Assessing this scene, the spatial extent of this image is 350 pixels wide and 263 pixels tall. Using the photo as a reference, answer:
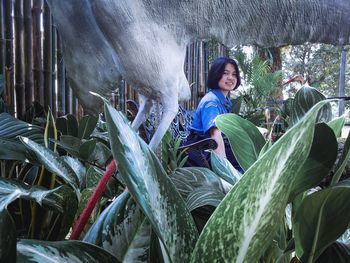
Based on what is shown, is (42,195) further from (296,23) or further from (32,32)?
(32,32)

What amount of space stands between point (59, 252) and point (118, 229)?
8 centimetres

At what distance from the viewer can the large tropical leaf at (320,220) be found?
222 mm

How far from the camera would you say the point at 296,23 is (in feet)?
1.58

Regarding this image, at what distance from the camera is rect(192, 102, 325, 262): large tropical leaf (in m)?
0.17

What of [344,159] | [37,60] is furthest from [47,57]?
[344,159]

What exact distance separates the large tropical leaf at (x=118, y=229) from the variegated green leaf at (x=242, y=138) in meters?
0.12

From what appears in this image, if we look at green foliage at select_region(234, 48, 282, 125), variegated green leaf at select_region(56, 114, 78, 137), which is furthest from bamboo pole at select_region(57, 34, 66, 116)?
green foliage at select_region(234, 48, 282, 125)

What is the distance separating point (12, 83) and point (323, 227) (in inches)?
42.8

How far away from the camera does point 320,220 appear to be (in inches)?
9.0

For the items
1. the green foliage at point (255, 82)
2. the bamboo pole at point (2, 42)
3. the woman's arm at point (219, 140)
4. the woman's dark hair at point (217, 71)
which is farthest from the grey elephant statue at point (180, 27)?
the green foliage at point (255, 82)

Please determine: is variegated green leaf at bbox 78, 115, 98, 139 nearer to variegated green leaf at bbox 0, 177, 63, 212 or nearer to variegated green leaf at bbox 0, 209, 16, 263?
variegated green leaf at bbox 0, 177, 63, 212

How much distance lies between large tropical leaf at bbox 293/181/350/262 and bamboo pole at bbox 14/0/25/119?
3.48 ft

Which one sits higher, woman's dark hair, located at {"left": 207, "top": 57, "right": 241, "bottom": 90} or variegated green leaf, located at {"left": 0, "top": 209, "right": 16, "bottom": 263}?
woman's dark hair, located at {"left": 207, "top": 57, "right": 241, "bottom": 90}

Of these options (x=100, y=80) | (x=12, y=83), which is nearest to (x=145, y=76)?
(x=100, y=80)
